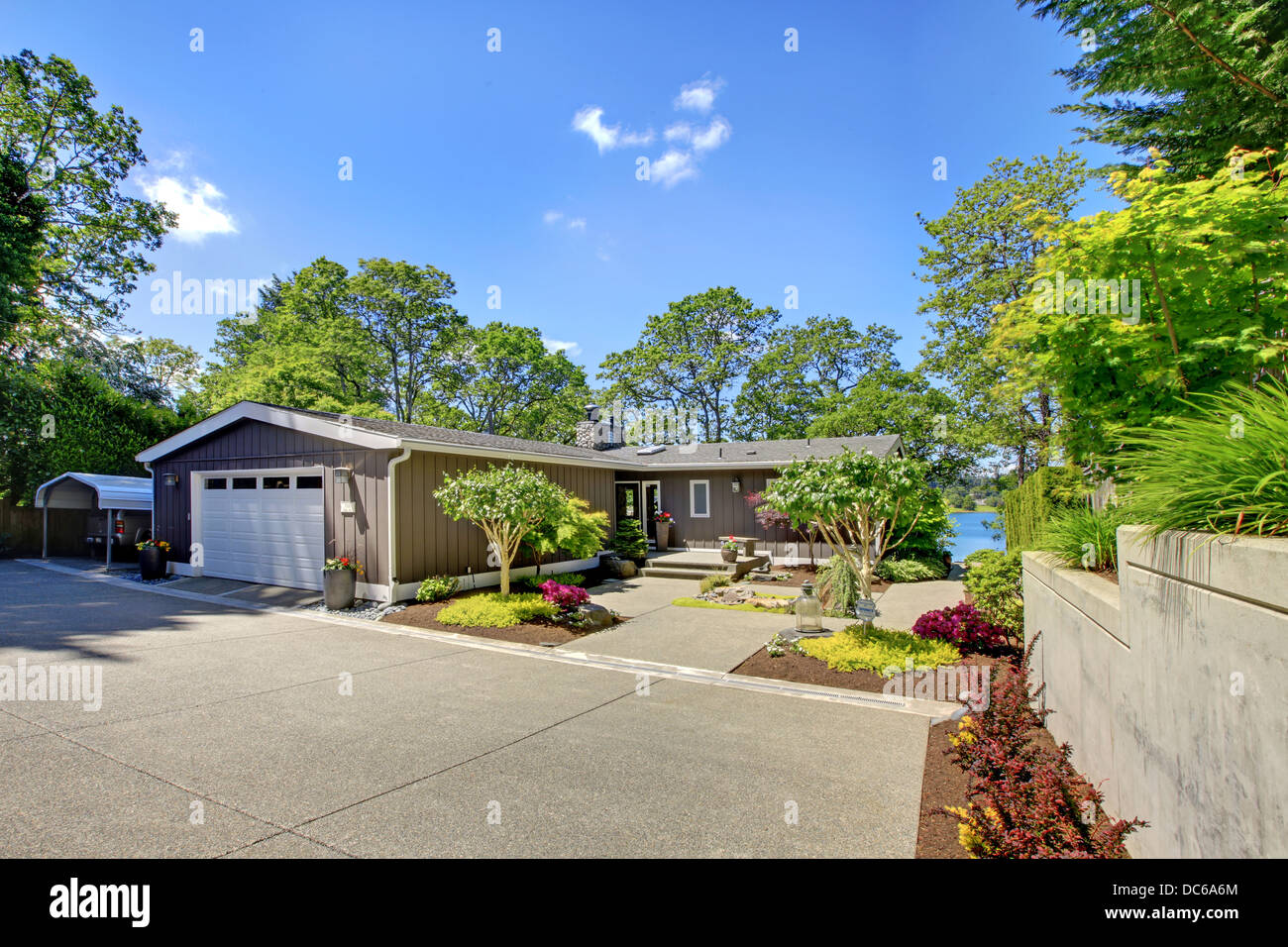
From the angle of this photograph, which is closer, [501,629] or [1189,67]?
[1189,67]

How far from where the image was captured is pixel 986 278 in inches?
742

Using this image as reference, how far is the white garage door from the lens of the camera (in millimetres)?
10961

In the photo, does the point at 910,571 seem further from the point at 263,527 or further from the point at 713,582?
the point at 263,527

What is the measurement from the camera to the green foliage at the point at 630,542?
15.3m

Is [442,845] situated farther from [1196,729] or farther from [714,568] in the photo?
[714,568]

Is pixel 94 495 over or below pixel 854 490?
over

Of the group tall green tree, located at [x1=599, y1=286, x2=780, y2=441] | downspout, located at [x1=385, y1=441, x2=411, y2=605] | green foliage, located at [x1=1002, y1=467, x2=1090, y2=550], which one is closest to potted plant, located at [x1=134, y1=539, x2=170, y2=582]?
downspout, located at [x1=385, y1=441, x2=411, y2=605]

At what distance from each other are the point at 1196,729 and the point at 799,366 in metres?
29.7

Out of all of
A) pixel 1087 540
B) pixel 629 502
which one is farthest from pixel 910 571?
pixel 1087 540

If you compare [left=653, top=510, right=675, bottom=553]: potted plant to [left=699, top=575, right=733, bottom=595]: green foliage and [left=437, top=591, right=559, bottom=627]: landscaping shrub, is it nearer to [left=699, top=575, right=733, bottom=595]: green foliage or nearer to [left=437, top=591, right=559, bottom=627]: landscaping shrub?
[left=699, top=575, right=733, bottom=595]: green foliage

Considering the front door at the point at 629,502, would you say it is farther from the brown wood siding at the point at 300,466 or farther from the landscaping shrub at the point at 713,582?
the brown wood siding at the point at 300,466

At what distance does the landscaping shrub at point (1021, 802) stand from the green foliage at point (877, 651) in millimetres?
2344

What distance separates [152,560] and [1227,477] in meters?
16.6
